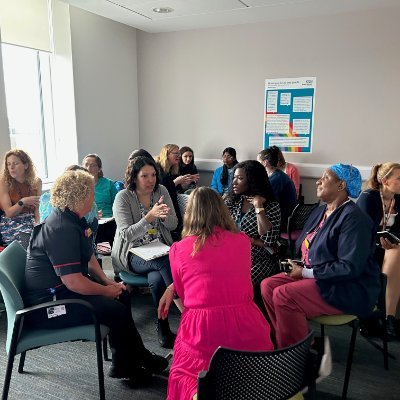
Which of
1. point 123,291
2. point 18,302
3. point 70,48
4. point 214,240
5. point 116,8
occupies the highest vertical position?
point 116,8

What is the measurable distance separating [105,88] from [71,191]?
3737 millimetres

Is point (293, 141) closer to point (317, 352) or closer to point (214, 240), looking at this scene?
point (214, 240)

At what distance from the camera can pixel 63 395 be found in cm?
209

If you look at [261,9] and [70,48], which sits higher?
[261,9]

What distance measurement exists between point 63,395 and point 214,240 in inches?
52.9

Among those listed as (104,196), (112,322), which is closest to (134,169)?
(112,322)

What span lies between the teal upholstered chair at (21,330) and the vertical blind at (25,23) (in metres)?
3.19

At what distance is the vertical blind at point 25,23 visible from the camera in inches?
157

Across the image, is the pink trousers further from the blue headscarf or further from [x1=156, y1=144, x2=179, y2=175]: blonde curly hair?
[x1=156, y1=144, x2=179, y2=175]: blonde curly hair

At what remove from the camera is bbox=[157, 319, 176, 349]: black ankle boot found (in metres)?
2.56

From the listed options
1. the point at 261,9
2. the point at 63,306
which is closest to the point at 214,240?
the point at 63,306

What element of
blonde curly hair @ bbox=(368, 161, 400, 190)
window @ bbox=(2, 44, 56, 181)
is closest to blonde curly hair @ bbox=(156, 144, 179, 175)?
window @ bbox=(2, 44, 56, 181)

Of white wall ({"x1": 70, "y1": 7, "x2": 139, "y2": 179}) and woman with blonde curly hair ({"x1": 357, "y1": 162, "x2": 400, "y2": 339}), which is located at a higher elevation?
white wall ({"x1": 70, "y1": 7, "x2": 139, "y2": 179})

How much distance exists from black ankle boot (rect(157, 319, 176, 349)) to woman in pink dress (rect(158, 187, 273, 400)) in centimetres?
100
